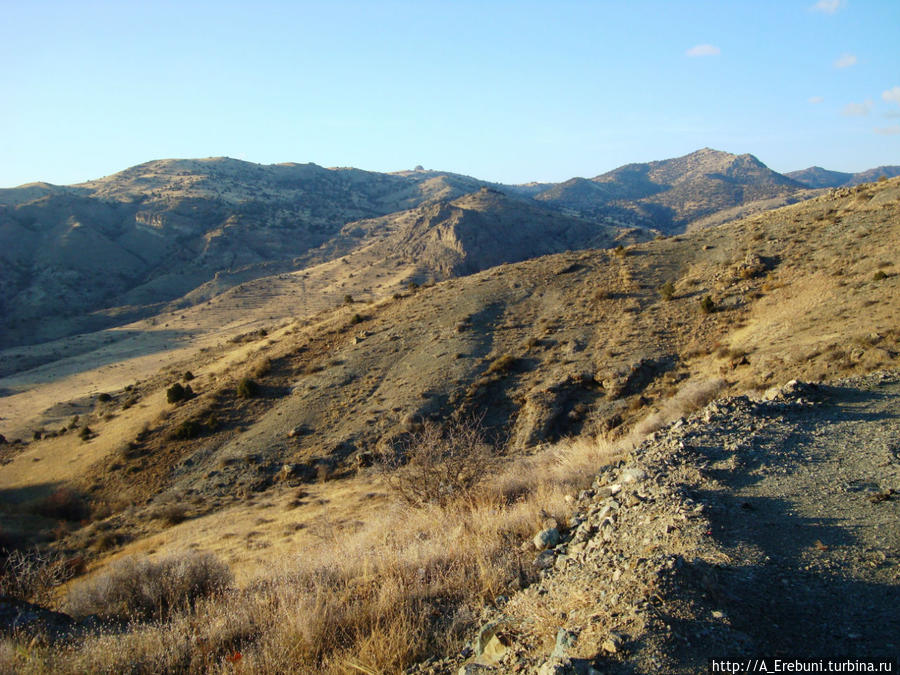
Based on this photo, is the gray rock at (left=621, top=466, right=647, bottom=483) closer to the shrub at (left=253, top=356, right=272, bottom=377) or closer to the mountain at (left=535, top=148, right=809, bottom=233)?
the shrub at (left=253, top=356, right=272, bottom=377)

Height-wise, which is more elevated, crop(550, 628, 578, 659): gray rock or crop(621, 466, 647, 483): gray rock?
crop(550, 628, 578, 659): gray rock

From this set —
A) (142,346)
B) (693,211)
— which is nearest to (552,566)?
(142,346)

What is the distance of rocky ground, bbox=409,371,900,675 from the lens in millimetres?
3518

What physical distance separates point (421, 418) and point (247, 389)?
11688mm

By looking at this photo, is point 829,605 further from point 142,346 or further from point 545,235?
point 545,235

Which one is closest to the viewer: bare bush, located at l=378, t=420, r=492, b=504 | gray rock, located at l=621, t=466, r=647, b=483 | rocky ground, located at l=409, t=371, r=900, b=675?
rocky ground, located at l=409, t=371, r=900, b=675

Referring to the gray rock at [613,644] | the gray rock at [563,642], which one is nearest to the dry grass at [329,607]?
the gray rock at [563,642]

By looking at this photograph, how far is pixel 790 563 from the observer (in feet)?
14.7

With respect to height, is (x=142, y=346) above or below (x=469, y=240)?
below

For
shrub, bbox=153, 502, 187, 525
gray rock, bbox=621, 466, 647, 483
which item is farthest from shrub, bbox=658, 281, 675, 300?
shrub, bbox=153, 502, 187, 525

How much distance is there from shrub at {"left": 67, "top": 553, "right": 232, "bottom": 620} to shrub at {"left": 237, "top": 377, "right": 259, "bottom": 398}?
71.8 feet

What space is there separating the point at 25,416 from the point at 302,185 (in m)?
143

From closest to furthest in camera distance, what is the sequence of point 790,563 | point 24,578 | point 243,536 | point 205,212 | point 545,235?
point 790,563 → point 24,578 → point 243,536 → point 545,235 → point 205,212

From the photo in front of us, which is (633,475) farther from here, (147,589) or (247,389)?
(247,389)
